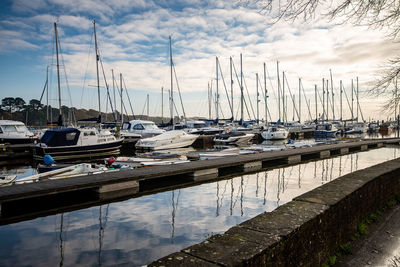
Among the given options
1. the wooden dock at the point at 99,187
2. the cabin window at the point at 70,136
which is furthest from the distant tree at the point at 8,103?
the wooden dock at the point at 99,187

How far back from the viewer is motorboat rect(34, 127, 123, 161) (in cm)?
2214

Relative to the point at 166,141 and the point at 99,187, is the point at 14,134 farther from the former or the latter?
the point at 99,187

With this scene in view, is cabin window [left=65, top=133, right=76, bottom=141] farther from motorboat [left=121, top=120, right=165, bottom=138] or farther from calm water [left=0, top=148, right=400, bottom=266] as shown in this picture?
calm water [left=0, top=148, right=400, bottom=266]

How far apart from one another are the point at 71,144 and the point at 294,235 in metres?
22.4

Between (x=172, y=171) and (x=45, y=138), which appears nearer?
(x=172, y=171)

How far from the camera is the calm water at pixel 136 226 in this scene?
6355 mm

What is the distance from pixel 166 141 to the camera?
3042 centimetres

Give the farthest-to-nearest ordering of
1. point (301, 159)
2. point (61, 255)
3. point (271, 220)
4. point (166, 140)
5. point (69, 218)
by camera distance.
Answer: point (166, 140)
point (301, 159)
point (69, 218)
point (61, 255)
point (271, 220)

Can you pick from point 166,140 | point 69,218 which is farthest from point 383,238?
point 166,140

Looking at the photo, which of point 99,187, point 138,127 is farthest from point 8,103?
point 99,187

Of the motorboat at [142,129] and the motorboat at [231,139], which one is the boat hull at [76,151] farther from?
the motorboat at [231,139]

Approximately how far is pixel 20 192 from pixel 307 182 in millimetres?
11565

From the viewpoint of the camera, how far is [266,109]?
186 feet

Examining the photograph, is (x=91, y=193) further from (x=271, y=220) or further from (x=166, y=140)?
(x=166, y=140)
